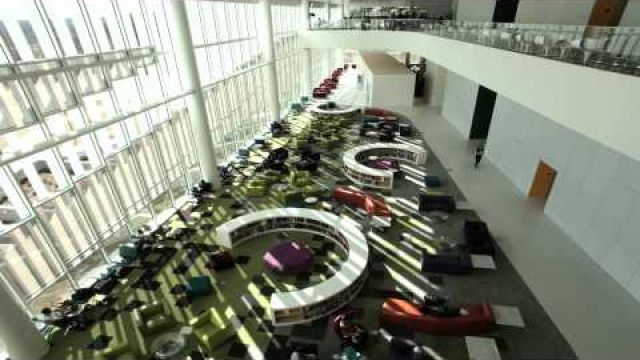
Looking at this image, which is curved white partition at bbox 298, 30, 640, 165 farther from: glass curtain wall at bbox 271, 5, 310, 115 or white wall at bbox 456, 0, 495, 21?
glass curtain wall at bbox 271, 5, 310, 115

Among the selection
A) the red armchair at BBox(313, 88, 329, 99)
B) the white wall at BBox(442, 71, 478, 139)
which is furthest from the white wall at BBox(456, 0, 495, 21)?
the red armchair at BBox(313, 88, 329, 99)

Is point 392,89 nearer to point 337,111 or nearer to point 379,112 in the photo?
point 379,112

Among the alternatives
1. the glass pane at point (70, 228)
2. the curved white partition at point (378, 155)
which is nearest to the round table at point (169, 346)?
the glass pane at point (70, 228)

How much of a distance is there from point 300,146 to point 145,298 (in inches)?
490

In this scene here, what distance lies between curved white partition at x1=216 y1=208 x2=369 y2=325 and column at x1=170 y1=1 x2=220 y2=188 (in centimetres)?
450

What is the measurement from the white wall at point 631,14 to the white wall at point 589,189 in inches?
141

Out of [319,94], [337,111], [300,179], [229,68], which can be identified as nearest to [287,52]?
[319,94]

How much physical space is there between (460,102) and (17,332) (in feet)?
78.9

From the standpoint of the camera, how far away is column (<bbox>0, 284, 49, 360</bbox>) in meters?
8.01

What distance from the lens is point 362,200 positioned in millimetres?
14336

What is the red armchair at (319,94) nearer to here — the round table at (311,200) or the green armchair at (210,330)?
the round table at (311,200)

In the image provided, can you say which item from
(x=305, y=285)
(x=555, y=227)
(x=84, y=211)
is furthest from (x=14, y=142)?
(x=555, y=227)

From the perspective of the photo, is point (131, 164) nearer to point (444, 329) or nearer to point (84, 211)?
point (84, 211)

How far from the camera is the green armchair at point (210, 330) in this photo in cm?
874
